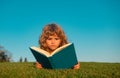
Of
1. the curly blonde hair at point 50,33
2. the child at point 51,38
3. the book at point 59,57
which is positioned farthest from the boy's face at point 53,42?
the book at point 59,57

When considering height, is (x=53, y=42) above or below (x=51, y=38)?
below

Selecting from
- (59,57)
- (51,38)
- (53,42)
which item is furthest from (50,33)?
(59,57)

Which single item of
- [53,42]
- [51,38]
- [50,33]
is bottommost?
[53,42]

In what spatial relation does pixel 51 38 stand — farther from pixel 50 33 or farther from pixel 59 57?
pixel 59 57

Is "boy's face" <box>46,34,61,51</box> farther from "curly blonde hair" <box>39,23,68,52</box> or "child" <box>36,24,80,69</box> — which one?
"curly blonde hair" <box>39,23,68,52</box>

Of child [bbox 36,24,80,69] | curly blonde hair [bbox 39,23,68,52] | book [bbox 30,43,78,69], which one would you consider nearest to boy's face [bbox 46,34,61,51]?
child [bbox 36,24,80,69]

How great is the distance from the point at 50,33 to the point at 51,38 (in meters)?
0.24

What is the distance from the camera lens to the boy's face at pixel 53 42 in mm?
9375

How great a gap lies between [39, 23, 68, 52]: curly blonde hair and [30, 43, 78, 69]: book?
83 cm

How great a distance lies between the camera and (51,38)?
9.53 m

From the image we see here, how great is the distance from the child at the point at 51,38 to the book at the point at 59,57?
0.36 metres

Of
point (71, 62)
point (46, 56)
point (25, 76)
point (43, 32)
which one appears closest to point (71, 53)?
point (71, 62)

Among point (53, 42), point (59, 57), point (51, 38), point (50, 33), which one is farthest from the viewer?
point (50, 33)

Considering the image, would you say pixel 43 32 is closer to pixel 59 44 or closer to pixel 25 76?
pixel 59 44
